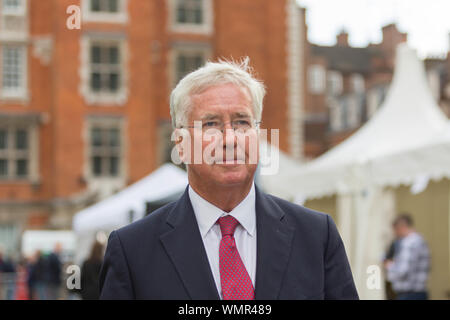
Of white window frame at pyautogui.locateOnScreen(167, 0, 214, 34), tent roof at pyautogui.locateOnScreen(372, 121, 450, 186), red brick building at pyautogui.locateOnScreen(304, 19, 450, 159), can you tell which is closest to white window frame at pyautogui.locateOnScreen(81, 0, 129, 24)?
white window frame at pyautogui.locateOnScreen(167, 0, 214, 34)

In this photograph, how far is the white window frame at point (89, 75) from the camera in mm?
27016

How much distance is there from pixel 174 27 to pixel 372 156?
19.2 metres

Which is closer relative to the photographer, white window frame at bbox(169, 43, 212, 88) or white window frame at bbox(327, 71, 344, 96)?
white window frame at bbox(169, 43, 212, 88)

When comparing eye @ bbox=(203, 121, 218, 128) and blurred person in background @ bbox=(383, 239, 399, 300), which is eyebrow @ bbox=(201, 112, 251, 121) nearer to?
eye @ bbox=(203, 121, 218, 128)

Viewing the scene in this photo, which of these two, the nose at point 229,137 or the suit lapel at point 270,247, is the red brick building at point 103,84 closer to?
the suit lapel at point 270,247

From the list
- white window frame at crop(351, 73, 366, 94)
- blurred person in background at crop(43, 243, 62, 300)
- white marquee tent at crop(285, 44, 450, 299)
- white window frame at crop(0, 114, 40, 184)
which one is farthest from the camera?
white window frame at crop(351, 73, 366, 94)

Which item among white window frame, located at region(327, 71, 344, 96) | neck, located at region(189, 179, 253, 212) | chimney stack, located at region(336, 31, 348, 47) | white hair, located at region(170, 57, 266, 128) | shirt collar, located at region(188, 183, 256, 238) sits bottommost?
shirt collar, located at region(188, 183, 256, 238)

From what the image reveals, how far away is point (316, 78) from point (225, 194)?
171ft

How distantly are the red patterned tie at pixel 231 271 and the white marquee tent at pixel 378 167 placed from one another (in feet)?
21.5

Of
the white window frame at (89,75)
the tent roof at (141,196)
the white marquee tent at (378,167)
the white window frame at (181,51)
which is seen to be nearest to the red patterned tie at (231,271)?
the white marquee tent at (378,167)

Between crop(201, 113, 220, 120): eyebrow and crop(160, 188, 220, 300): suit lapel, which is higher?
crop(201, 113, 220, 120): eyebrow

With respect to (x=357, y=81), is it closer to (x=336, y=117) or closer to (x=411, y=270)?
(x=336, y=117)

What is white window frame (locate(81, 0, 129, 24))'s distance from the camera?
26.9 m

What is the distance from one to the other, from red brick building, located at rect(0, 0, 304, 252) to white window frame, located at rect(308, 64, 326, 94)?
966 inches
